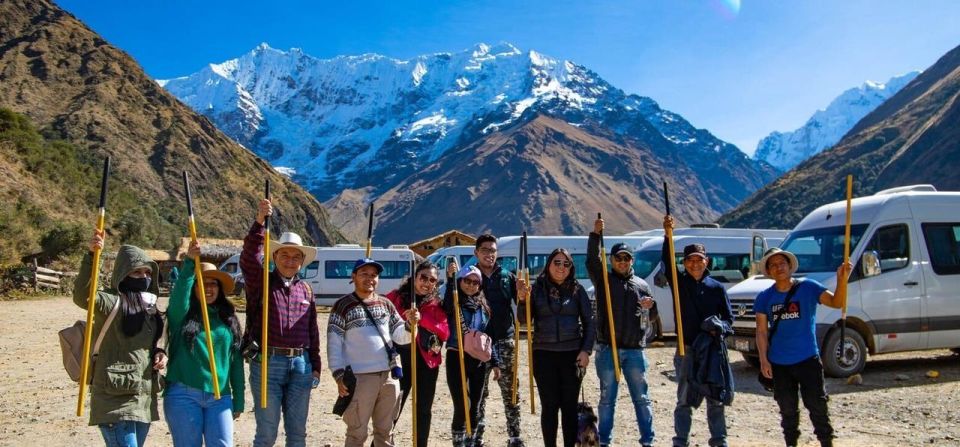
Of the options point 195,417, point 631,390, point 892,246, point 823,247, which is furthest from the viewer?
point 823,247

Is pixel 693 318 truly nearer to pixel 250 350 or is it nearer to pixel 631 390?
pixel 631 390

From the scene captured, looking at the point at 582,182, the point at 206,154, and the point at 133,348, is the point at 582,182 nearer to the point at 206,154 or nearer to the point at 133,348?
the point at 206,154

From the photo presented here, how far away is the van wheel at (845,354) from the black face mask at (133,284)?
30.4ft

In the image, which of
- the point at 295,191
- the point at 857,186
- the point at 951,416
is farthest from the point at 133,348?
the point at 857,186

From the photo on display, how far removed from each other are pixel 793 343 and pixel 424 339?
316 cm

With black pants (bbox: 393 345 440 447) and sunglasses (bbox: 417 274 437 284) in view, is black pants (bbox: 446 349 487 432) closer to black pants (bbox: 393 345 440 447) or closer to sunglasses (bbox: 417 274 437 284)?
black pants (bbox: 393 345 440 447)

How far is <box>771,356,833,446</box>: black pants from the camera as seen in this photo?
5.72 meters

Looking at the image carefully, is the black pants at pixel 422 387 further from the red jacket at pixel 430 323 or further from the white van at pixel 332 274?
the white van at pixel 332 274

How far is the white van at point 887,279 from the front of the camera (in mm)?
10219

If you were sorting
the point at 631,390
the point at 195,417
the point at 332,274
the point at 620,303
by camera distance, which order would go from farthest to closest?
the point at 332,274 → the point at 620,303 → the point at 631,390 → the point at 195,417

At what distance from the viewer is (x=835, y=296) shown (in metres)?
5.95

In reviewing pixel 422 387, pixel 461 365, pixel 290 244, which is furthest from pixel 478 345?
pixel 290 244

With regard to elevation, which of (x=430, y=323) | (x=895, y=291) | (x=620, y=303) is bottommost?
(x=430, y=323)

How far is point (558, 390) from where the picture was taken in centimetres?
600
